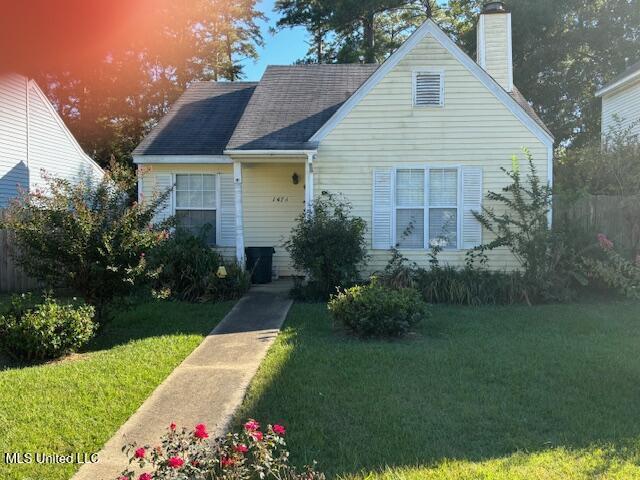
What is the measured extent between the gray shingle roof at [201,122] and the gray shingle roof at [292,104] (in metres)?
1.08

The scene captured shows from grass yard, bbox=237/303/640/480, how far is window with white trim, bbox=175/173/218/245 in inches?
227

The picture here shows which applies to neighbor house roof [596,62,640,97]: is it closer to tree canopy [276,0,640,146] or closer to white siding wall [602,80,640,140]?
white siding wall [602,80,640,140]

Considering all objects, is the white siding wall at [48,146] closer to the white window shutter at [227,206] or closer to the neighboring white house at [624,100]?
the white window shutter at [227,206]

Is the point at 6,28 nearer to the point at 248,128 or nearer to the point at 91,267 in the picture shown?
the point at 91,267

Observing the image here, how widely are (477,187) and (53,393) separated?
340 inches

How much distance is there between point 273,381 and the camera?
5312 mm

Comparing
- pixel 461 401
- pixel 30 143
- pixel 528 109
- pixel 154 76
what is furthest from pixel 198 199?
pixel 154 76

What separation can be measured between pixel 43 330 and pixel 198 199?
270 inches

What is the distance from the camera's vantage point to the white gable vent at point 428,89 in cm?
1073

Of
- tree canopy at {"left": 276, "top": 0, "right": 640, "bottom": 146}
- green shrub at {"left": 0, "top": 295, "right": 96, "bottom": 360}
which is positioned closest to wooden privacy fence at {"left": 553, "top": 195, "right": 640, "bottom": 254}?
green shrub at {"left": 0, "top": 295, "right": 96, "bottom": 360}

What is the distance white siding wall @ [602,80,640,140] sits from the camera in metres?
16.8

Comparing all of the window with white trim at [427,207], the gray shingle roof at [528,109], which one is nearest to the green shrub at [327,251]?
the window with white trim at [427,207]

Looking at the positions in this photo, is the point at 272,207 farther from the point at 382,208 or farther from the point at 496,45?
the point at 496,45

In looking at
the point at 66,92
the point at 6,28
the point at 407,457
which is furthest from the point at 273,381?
the point at 66,92
